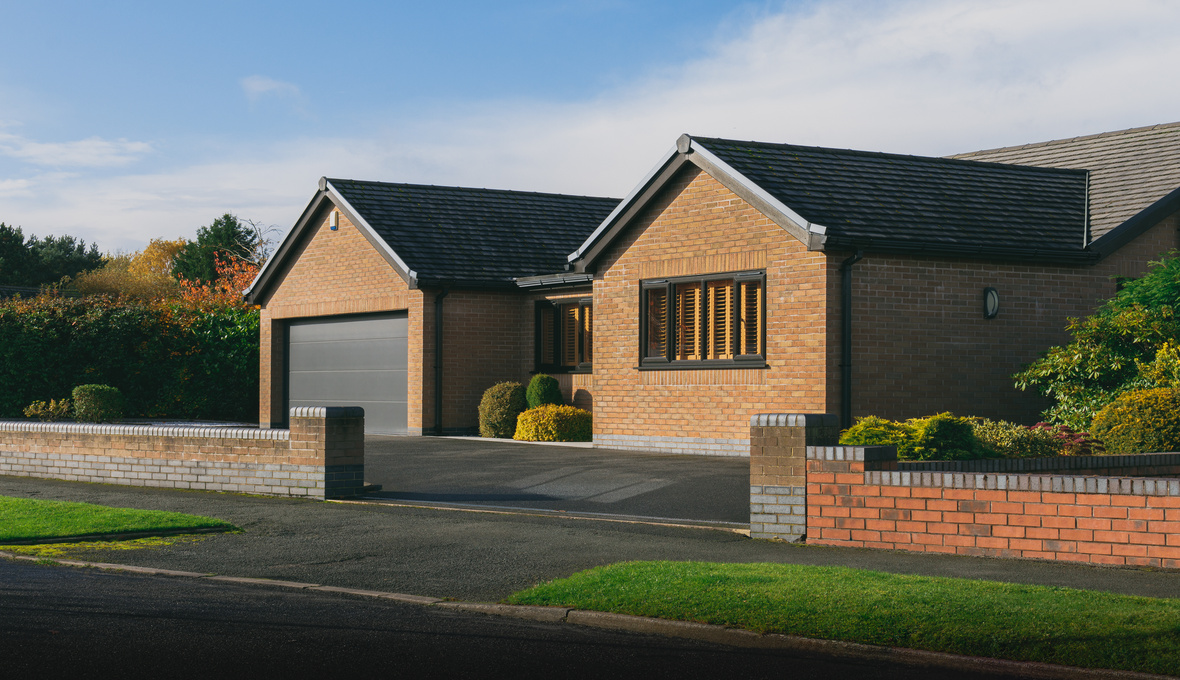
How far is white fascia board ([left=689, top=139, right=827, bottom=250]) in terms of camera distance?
58.7ft

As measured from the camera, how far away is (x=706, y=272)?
1998 centimetres

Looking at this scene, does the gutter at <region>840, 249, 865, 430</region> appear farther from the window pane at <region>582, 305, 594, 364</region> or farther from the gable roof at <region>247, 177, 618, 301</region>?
the gable roof at <region>247, 177, 618, 301</region>

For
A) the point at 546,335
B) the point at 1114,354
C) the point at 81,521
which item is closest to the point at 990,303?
the point at 1114,354

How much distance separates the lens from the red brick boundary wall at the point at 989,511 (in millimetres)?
9742

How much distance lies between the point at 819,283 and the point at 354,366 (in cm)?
1271

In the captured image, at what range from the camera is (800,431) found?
11562 mm

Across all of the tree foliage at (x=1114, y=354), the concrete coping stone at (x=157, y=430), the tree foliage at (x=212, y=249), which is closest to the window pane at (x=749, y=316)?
the tree foliage at (x=1114, y=354)

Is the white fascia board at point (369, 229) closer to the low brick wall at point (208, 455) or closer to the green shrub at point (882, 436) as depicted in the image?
the low brick wall at point (208, 455)

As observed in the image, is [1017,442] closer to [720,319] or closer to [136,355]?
[720,319]

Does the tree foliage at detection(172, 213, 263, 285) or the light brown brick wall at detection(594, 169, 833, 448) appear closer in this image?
the light brown brick wall at detection(594, 169, 833, 448)

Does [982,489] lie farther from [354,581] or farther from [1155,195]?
[1155,195]

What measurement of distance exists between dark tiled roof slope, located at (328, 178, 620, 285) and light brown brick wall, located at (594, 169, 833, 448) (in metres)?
4.99

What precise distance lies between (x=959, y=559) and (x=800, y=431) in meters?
1.93

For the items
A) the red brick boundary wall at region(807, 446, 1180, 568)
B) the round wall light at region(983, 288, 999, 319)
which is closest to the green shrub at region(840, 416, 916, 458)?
the red brick boundary wall at region(807, 446, 1180, 568)
